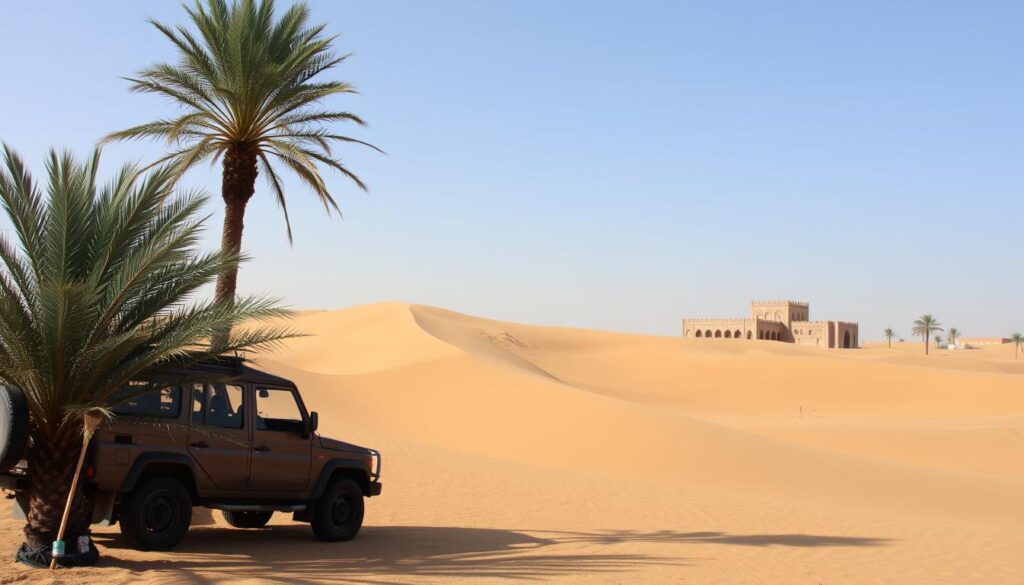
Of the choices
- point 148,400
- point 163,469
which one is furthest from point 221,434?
point 148,400

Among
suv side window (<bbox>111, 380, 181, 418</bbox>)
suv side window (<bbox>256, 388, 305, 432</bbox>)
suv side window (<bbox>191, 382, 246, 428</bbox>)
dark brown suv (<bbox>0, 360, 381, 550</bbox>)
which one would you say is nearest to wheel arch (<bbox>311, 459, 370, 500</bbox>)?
dark brown suv (<bbox>0, 360, 381, 550</bbox>)

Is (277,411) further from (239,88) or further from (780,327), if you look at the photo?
(780,327)

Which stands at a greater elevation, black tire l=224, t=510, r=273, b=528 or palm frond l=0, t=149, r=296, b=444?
palm frond l=0, t=149, r=296, b=444

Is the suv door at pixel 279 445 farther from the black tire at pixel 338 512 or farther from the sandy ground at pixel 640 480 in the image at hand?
the sandy ground at pixel 640 480

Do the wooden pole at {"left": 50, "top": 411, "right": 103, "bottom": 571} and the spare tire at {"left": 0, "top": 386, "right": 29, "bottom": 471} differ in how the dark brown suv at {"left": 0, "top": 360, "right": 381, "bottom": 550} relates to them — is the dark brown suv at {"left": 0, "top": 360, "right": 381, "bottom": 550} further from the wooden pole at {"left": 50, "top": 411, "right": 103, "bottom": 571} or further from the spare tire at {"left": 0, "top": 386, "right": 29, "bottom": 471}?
the wooden pole at {"left": 50, "top": 411, "right": 103, "bottom": 571}

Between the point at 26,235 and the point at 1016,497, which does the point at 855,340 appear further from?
the point at 26,235

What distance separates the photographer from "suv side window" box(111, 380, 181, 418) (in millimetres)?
9945

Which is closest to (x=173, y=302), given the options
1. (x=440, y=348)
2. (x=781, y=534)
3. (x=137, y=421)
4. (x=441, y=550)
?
(x=137, y=421)

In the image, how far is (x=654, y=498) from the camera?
18.4m

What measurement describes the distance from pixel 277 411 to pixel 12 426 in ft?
10.2

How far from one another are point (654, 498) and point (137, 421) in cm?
1113

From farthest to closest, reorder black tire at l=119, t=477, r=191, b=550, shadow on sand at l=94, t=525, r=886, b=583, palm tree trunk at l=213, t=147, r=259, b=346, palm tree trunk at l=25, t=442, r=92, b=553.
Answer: palm tree trunk at l=213, t=147, r=259, b=346
black tire at l=119, t=477, r=191, b=550
shadow on sand at l=94, t=525, r=886, b=583
palm tree trunk at l=25, t=442, r=92, b=553

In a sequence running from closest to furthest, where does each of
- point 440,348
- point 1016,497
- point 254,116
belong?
point 254,116
point 1016,497
point 440,348

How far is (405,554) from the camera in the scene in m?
11.3
